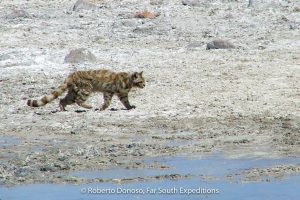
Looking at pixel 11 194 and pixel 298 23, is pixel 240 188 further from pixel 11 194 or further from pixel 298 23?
pixel 298 23

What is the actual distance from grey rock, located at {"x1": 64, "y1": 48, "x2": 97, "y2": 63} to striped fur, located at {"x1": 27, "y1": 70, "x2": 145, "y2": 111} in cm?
303

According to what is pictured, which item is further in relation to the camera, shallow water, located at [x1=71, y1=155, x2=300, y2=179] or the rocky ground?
the rocky ground

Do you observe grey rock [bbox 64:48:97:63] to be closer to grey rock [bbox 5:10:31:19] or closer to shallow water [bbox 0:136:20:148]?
grey rock [bbox 5:10:31:19]

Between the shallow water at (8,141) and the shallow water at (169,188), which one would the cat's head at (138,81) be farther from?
the shallow water at (169,188)

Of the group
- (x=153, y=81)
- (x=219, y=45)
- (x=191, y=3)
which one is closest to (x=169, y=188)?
(x=153, y=81)

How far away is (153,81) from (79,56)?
6.33 feet

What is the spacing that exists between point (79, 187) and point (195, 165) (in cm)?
168

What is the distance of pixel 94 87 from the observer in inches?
661

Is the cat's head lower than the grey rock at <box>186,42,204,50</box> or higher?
higher

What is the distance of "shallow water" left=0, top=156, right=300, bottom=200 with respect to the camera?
36.4 feet

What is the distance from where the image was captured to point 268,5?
24781 mm

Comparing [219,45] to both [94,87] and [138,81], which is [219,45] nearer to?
[138,81]

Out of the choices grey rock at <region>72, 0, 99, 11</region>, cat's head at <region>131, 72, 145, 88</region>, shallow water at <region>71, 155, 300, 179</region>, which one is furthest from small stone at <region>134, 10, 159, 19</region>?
shallow water at <region>71, 155, 300, 179</region>

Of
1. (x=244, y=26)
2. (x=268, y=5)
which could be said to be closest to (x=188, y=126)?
(x=244, y=26)
